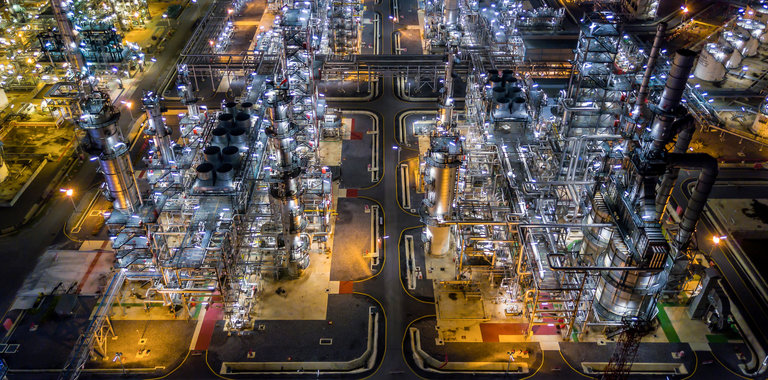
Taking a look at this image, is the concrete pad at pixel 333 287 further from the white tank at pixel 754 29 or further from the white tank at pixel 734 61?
the white tank at pixel 754 29

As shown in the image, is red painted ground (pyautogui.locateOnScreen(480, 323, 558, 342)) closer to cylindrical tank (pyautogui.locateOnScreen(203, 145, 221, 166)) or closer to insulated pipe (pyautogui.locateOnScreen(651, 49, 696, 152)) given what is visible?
insulated pipe (pyautogui.locateOnScreen(651, 49, 696, 152))

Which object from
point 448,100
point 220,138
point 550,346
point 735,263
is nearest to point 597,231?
point 550,346

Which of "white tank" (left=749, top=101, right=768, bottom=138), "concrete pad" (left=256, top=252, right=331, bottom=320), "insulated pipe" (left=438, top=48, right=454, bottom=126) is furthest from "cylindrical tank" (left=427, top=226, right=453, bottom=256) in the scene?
"white tank" (left=749, top=101, right=768, bottom=138)

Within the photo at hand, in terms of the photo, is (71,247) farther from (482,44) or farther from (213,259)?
(482,44)

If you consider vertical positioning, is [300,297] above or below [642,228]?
below

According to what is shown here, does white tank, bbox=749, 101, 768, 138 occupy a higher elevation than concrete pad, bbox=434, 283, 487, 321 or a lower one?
higher

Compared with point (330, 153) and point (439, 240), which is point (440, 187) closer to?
point (439, 240)

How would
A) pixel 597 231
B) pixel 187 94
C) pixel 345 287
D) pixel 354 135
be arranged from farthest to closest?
pixel 354 135, pixel 187 94, pixel 345 287, pixel 597 231
